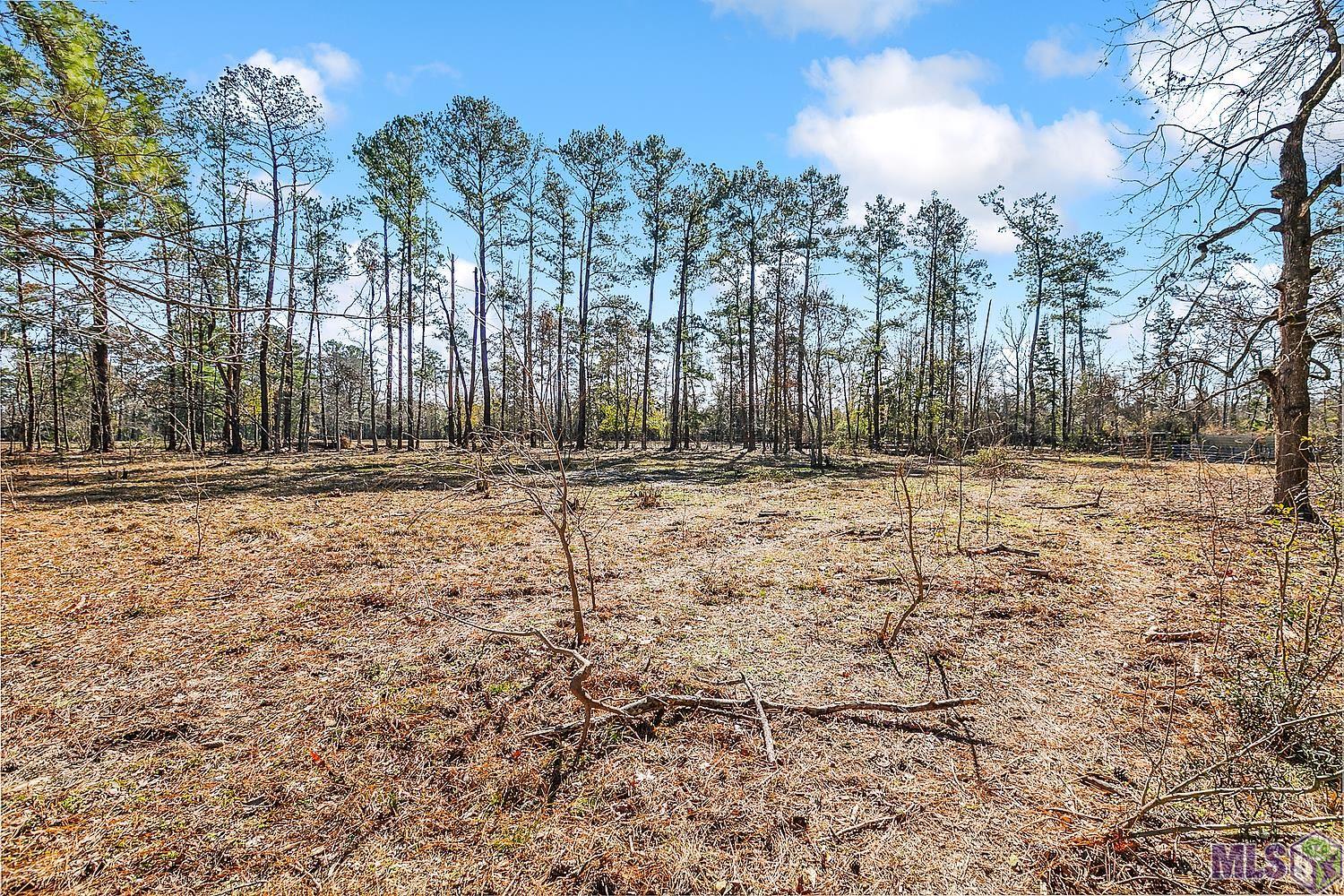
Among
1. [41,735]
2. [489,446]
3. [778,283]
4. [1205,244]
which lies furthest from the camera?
[778,283]

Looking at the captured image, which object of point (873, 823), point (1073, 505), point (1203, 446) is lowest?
point (873, 823)

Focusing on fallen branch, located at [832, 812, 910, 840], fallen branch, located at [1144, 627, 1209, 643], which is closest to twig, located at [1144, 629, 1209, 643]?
fallen branch, located at [1144, 627, 1209, 643]

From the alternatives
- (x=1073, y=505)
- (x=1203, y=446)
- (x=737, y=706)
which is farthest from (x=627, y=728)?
(x=1073, y=505)

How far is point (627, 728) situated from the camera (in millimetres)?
2984

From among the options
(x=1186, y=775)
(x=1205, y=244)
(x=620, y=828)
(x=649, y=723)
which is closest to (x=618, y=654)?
(x=649, y=723)

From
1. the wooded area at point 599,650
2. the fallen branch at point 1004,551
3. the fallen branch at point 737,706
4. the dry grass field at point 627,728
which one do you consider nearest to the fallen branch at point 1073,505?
the wooded area at point 599,650

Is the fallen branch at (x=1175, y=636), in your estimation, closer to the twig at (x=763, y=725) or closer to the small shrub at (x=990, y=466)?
the twig at (x=763, y=725)

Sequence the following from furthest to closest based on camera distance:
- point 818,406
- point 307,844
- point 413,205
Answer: point 413,205, point 818,406, point 307,844

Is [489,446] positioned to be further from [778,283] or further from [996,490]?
[778,283]

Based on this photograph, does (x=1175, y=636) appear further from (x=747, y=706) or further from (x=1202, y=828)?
(x=747, y=706)

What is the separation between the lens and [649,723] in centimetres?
303

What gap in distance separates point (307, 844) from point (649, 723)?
161 cm

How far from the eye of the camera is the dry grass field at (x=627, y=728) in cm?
209

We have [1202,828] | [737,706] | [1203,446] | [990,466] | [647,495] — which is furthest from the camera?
[990,466]
